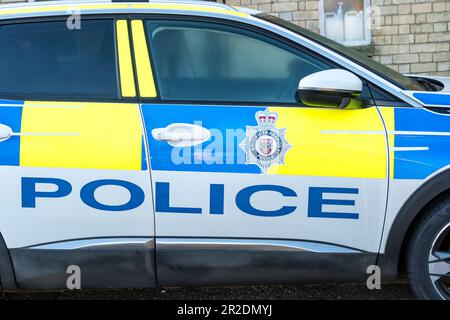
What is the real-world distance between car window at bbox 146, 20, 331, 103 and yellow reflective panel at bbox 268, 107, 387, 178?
0.22m

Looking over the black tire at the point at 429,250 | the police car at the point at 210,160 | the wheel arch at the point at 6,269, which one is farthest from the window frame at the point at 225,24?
the wheel arch at the point at 6,269

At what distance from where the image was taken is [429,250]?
2.44 meters

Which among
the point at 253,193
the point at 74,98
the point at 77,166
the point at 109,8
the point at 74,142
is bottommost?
the point at 253,193

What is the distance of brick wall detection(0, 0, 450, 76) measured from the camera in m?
7.05

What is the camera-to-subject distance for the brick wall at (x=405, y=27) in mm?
7047

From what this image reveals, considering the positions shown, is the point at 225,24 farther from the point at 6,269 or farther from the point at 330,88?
the point at 6,269

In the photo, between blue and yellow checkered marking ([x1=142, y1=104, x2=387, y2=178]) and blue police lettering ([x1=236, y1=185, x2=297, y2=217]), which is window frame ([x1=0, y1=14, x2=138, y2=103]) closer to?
blue and yellow checkered marking ([x1=142, y1=104, x2=387, y2=178])

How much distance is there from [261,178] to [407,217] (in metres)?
0.72

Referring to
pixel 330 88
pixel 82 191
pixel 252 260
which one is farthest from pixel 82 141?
pixel 330 88

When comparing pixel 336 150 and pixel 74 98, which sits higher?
pixel 74 98

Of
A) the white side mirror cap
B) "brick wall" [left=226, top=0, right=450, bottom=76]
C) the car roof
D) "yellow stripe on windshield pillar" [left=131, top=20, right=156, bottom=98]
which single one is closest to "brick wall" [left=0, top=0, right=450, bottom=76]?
"brick wall" [left=226, top=0, right=450, bottom=76]

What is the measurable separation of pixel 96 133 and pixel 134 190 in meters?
0.33

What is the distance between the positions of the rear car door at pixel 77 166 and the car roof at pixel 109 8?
91 mm

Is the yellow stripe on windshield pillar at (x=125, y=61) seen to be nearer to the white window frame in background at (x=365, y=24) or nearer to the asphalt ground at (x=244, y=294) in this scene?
the asphalt ground at (x=244, y=294)
